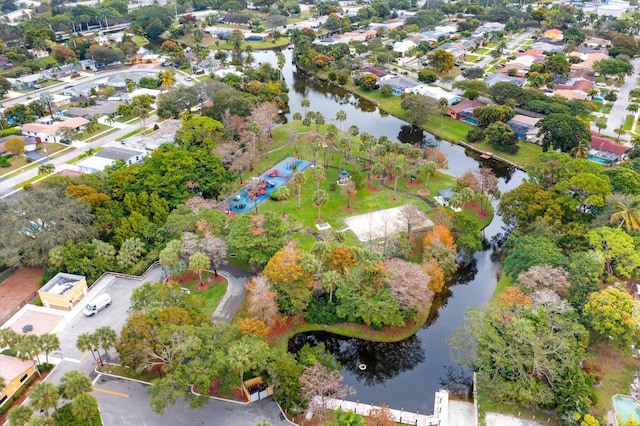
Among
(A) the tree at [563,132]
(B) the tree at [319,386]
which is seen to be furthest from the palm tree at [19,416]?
(A) the tree at [563,132]

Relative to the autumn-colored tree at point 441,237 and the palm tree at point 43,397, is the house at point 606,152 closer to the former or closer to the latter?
the autumn-colored tree at point 441,237

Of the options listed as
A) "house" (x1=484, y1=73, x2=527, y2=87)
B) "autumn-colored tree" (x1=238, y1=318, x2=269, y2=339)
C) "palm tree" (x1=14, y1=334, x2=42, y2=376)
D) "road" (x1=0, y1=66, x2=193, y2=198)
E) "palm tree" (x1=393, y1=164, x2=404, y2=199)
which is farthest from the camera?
"house" (x1=484, y1=73, x2=527, y2=87)

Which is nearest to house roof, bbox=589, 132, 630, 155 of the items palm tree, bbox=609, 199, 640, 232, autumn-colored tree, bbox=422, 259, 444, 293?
palm tree, bbox=609, 199, 640, 232

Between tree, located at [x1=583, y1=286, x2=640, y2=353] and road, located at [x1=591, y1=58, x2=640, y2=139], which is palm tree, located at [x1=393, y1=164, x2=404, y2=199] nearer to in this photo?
tree, located at [x1=583, y1=286, x2=640, y2=353]

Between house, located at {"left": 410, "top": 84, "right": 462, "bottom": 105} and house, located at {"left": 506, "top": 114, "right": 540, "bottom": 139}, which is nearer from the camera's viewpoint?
house, located at {"left": 506, "top": 114, "right": 540, "bottom": 139}

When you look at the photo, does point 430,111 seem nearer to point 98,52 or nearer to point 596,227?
point 596,227

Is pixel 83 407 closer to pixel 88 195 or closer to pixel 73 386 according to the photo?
pixel 73 386

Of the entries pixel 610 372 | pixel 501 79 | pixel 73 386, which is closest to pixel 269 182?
pixel 73 386

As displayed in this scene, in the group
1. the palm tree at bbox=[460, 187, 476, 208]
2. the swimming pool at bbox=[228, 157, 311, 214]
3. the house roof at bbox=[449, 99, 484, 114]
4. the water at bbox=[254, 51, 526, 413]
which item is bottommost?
the water at bbox=[254, 51, 526, 413]

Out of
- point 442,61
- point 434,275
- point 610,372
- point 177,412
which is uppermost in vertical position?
point 442,61
